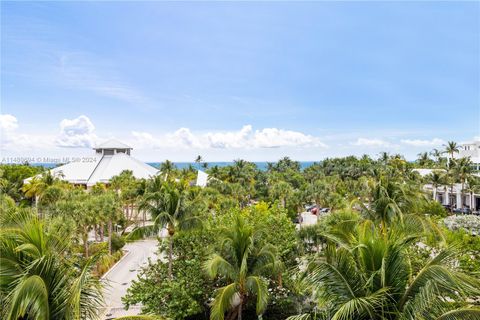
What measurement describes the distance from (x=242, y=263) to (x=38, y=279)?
7829 mm

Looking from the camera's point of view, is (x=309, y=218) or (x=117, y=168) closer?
(x=309, y=218)

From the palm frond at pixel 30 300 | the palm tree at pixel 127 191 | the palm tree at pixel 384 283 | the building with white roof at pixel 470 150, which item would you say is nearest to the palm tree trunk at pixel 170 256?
the palm tree at pixel 384 283

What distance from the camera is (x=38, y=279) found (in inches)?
189

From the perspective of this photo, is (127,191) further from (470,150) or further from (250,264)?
(470,150)

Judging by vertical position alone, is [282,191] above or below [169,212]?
below

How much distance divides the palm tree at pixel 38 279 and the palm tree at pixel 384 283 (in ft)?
13.0

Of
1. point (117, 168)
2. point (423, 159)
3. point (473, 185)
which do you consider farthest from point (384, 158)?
point (117, 168)

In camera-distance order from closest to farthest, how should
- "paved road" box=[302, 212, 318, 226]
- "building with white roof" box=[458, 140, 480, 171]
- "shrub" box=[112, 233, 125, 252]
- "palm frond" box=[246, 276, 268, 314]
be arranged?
"palm frond" box=[246, 276, 268, 314] < "shrub" box=[112, 233, 125, 252] < "paved road" box=[302, 212, 318, 226] < "building with white roof" box=[458, 140, 480, 171]

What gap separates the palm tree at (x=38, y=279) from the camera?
15.7 ft

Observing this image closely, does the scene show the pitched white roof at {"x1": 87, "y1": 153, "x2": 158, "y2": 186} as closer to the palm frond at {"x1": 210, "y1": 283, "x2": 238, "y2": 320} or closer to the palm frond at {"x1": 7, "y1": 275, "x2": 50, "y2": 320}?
the palm frond at {"x1": 210, "y1": 283, "x2": 238, "y2": 320}

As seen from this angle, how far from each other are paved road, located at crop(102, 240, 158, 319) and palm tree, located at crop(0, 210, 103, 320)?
8350mm

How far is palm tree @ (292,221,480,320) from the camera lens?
523 cm

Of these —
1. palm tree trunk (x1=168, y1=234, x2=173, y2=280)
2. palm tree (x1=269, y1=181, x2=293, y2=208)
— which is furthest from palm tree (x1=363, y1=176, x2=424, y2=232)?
palm tree (x1=269, y1=181, x2=293, y2=208)

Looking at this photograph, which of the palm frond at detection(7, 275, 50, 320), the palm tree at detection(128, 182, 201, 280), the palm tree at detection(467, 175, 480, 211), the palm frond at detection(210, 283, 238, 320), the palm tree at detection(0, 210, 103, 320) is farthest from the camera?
the palm tree at detection(467, 175, 480, 211)
